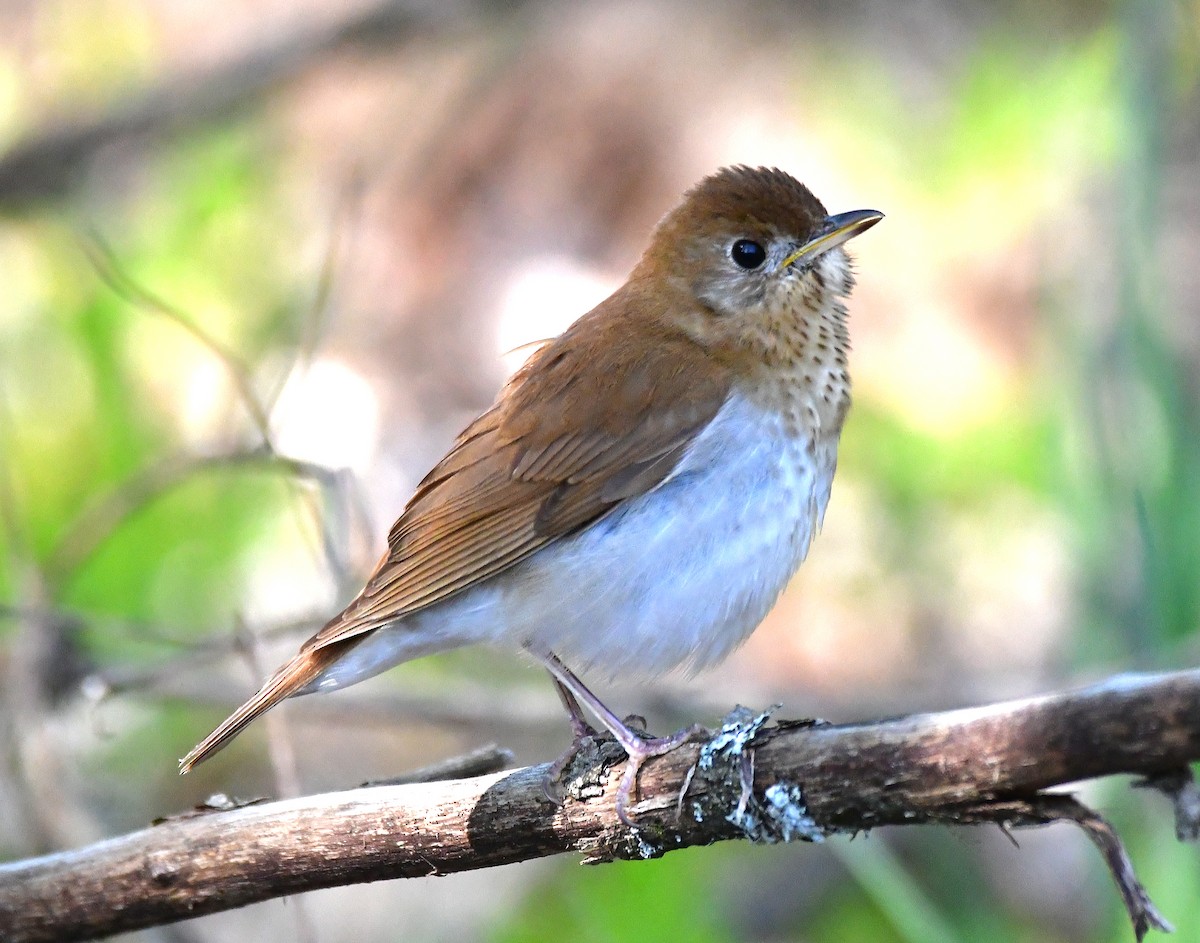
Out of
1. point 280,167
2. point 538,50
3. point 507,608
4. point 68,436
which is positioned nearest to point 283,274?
point 280,167

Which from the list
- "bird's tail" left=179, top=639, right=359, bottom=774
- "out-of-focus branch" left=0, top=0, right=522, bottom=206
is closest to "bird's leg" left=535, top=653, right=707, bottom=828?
"bird's tail" left=179, top=639, right=359, bottom=774

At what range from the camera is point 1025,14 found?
22.8 ft

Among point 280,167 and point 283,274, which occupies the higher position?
point 280,167

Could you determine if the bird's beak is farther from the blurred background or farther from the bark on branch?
the bark on branch

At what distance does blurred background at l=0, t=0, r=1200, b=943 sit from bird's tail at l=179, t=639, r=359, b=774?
1.64 feet

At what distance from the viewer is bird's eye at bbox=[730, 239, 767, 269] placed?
306 centimetres

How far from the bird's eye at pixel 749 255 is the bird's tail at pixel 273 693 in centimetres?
112

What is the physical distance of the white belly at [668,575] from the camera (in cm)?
271

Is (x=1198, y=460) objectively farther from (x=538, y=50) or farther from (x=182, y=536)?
(x=538, y=50)

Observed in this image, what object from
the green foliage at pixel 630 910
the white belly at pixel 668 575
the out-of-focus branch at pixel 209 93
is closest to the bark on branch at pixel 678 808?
the white belly at pixel 668 575

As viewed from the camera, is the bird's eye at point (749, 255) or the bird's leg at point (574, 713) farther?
the bird's eye at point (749, 255)

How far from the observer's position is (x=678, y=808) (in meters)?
2.11

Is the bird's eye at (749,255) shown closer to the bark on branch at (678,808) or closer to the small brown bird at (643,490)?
the small brown bird at (643,490)

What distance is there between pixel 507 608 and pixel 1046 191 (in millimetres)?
3878
